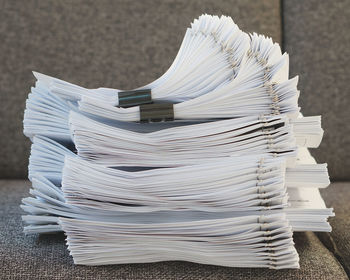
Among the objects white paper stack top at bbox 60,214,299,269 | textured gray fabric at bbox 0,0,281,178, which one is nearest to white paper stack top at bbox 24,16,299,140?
white paper stack top at bbox 60,214,299,269

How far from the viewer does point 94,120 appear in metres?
0.55

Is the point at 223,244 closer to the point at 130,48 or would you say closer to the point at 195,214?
the point at 195,214

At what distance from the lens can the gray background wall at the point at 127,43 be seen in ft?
3.71

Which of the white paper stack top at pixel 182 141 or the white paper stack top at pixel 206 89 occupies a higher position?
the white paper stack top at pixel 206 89

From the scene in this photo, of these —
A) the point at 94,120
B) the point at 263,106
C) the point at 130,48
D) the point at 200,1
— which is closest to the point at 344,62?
the point at 200,1

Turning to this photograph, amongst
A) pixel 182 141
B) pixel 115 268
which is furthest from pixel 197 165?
pixel 115 268

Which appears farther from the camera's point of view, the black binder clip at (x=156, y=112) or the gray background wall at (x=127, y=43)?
the gray background wall at (x=127, y=43)

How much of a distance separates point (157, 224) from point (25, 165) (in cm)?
72

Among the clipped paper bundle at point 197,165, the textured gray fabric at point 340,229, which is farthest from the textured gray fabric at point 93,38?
the clipped paper bundle at point 197,165

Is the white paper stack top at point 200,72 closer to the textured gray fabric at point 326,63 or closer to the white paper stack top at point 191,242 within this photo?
the white paper stack top at point 191,242

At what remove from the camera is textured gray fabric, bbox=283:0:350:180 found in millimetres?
1130

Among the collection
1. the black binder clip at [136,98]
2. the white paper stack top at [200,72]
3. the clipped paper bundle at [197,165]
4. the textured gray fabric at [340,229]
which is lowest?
the textured gray fabric at [340,229]

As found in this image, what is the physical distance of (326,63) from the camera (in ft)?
3.72

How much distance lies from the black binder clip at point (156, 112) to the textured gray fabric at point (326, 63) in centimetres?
A: 69
